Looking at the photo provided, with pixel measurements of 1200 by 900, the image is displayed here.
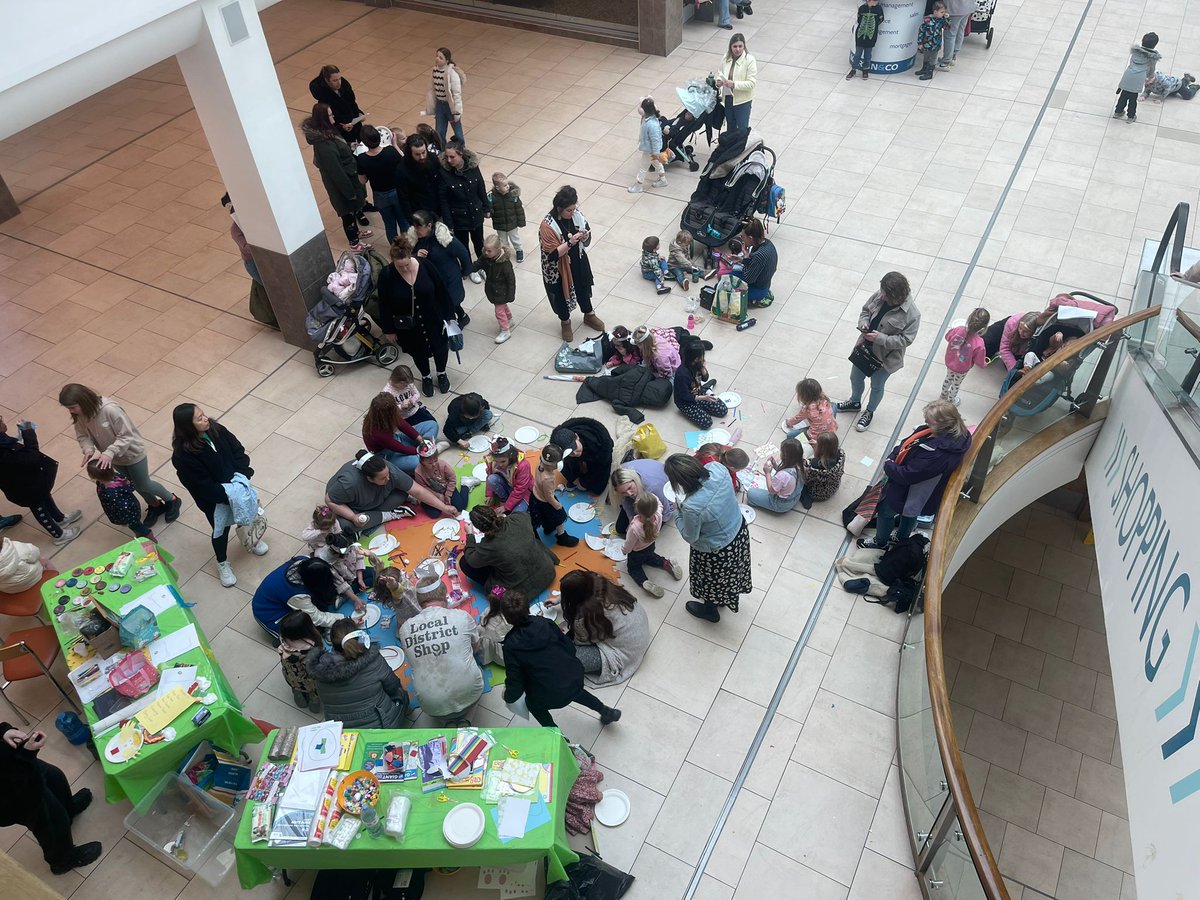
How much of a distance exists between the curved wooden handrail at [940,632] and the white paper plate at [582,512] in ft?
9.37

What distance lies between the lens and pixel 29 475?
7473 mm

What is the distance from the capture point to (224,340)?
9875 mm

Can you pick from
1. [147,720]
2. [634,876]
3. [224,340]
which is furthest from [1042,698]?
[224,340]

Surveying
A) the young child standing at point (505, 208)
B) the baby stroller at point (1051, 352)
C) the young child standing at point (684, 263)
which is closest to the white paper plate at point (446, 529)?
the young child standing at point (505, 208)

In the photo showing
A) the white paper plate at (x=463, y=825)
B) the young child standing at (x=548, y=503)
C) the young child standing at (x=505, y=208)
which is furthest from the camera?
the young child standing at (x=505, y=208)

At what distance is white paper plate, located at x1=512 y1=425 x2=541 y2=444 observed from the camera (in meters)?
8.38

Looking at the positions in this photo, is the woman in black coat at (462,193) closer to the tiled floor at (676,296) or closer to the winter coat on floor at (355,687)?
the tiled floor at (676,296)

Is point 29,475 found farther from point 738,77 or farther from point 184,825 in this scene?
point 738,77

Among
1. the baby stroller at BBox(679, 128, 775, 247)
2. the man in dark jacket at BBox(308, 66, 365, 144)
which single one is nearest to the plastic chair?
the man in dark jacket at BBox(308, 66, 365, 144)

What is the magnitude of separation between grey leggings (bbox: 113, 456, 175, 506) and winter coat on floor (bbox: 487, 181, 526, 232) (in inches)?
172

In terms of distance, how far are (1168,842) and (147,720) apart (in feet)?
20.0

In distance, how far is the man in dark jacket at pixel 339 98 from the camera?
10289 mm

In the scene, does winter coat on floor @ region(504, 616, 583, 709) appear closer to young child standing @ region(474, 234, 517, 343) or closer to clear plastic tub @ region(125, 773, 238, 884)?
clear plastic tub @ region(125, 773, 238, 884)

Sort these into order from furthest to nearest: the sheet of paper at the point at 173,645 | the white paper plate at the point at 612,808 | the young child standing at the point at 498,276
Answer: the young child standing at the point at 498,276
the sheet of paper at the point at 173,645
the white paper plate at the point at 612,808
